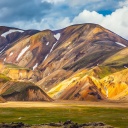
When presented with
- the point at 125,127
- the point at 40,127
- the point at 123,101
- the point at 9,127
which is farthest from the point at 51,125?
the point at 123,101

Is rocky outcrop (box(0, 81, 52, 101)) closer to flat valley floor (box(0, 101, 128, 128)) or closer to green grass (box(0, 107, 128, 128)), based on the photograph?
flat valley floor (box(0, 101, 128, 128))

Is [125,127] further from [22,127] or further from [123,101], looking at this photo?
[123,101]

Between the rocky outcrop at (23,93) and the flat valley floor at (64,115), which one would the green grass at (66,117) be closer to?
the flat valley floor at (64,115)

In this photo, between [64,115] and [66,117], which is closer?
[66,117]

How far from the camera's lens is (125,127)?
7038 centimetres

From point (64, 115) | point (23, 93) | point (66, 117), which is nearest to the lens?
point (66, 117)

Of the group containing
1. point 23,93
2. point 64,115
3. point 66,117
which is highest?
point 23,93

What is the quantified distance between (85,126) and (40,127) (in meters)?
7.06

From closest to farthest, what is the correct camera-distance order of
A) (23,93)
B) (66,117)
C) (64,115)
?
(66,117) → (64,115) → (23,93)

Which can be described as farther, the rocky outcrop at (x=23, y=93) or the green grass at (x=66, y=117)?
the rocky outcrop at (x=23, y=93)

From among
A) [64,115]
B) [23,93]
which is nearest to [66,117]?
[64,115]

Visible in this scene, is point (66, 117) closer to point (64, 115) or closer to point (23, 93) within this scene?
point (64, 115)

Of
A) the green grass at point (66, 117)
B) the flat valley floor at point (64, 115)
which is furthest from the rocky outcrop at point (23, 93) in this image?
the green grass at point (66, 117)

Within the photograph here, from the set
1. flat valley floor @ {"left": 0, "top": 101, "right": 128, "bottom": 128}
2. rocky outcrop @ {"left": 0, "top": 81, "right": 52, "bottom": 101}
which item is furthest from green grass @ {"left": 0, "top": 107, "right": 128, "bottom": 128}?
rocky outcrop @ {"left": 0, "top": 81, "right": 52, "bottom": 101}
